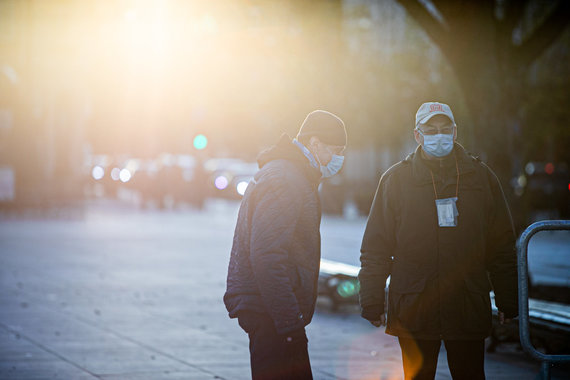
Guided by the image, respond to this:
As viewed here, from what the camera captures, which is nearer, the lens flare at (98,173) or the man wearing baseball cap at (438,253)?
the man wearing baseball cap at (438,253)

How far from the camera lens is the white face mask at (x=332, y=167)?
180 inches

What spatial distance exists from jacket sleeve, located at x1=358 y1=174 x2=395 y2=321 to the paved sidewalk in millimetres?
2542

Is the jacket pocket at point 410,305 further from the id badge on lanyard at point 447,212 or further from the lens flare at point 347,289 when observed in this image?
the lens flare at point 347,289

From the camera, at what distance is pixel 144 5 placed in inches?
1324

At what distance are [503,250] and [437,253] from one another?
0.36m

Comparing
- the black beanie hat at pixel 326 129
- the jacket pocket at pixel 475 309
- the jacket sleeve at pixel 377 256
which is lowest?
the jacket pocket at pixel 475 309

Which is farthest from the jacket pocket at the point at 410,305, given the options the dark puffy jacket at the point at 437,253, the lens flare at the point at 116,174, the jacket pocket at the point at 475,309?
the lens flare at the point at 116,174

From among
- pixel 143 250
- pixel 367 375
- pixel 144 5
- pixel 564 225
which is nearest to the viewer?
pixel 564 225

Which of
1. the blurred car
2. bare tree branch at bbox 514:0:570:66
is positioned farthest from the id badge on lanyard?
the blurred car

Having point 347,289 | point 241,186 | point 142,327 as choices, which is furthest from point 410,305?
point 241,186

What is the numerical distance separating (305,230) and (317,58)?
713 inches

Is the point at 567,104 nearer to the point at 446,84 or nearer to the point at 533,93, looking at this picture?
the point at 533,93

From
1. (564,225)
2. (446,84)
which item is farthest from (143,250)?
(446,84)

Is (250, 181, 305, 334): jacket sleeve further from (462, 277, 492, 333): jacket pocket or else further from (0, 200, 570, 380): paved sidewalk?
(0, 200, 570, 380): paved sidewalk
